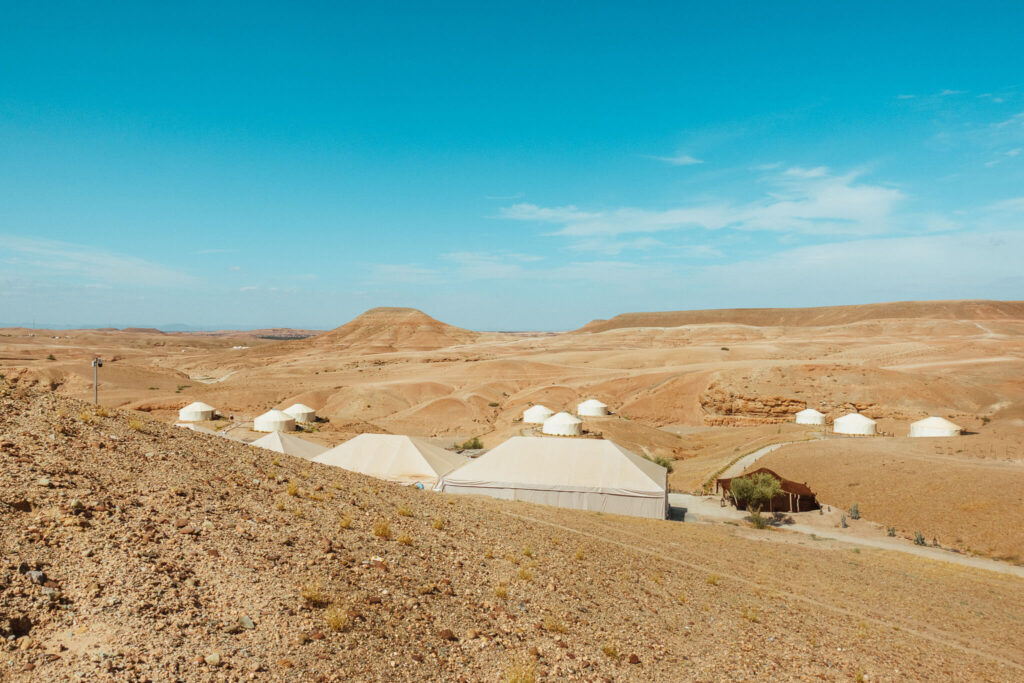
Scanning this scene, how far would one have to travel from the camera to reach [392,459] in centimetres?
2678

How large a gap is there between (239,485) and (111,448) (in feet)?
6.90

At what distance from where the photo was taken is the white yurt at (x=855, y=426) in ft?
155

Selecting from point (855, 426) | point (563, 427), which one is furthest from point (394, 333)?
point (855, 426)

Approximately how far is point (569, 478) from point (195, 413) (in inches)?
1624

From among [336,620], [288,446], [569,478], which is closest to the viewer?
[336,620]

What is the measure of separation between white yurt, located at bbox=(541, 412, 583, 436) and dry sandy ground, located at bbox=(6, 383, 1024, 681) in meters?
30.7

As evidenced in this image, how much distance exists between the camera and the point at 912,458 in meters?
33.2

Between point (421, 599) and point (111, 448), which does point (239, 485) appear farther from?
point (421, 599)

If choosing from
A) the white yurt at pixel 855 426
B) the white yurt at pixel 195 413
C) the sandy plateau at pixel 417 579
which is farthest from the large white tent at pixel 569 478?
the white yurt at pixel 195 413

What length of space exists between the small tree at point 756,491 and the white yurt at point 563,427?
17571 millimetres

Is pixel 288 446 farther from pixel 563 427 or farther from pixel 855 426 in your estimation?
pixel 855 426

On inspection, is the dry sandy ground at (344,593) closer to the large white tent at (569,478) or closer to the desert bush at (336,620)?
the desert bush at (336,620)

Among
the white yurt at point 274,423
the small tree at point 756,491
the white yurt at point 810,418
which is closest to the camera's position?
the small tree at point 756,491

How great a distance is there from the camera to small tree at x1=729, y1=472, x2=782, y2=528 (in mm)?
28344
